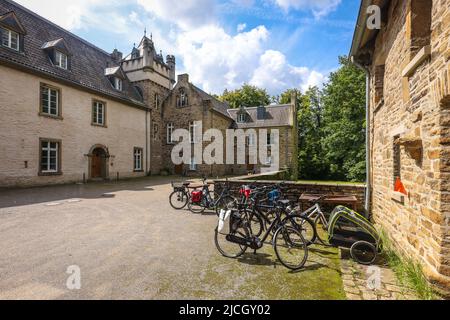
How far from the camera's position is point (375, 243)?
4582 mm

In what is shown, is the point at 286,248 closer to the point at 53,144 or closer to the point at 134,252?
the point at 134,252

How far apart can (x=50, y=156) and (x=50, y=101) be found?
11.0ft

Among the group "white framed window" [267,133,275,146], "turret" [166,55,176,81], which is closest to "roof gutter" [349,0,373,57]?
"white framed window" [267,133,275,146]

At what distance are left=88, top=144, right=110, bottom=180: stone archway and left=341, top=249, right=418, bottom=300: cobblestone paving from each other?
59.8 ft

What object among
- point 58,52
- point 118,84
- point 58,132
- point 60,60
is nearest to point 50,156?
point 58,132

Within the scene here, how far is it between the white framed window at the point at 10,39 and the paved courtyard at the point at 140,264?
38.2 ft

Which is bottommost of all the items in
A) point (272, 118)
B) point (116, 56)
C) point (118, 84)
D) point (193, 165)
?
point (193, 165)

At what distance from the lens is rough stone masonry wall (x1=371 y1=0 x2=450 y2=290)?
2.91 metres

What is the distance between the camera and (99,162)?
1883 cm

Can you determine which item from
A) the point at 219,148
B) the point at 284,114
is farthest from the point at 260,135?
the point at 219,148

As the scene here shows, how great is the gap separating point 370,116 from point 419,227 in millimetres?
4447

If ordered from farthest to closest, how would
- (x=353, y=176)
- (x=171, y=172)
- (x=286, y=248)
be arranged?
(x=171, y=172) → (x=353, y=176) → (x=286, y=248)

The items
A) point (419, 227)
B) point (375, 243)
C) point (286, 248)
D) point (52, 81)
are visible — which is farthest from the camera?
point (52, 81)

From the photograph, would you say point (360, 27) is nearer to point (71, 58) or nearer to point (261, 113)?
point (71, 58)
